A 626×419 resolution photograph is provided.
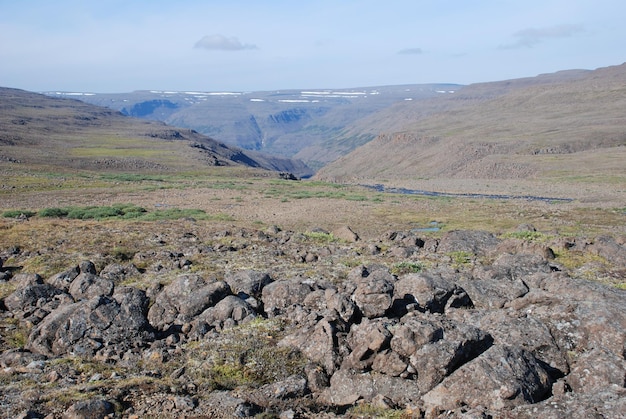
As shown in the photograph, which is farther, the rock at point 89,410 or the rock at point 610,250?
the rock at point 610,250

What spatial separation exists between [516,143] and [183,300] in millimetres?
104100

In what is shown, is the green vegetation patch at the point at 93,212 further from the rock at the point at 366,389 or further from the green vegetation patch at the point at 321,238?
the rock at the point at 366,389

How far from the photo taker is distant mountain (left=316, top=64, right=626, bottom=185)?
8606 centimetres

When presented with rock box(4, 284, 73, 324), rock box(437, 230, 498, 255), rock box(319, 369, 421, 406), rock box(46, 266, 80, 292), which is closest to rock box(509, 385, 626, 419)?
rock box(319, 369, 421, 406)

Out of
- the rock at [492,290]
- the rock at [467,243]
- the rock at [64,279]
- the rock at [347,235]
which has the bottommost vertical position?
the rock at [347,235]

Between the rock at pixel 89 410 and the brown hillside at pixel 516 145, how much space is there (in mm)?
65745

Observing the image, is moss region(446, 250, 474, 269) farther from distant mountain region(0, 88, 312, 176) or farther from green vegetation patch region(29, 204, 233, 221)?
distant mountain region(0, 88, 312, 176)

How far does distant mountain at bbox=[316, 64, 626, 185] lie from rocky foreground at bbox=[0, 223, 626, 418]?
222 feet

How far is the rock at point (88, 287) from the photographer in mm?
14281

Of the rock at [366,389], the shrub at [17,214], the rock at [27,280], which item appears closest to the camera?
the rock at [366,389]

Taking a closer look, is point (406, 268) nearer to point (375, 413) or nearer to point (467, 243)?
point (467, 243)

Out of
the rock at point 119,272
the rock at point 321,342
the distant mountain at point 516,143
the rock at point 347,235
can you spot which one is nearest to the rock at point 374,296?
the rock at point 321,342

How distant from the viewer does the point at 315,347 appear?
36.0 feet

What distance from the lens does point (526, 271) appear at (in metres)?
16.2
